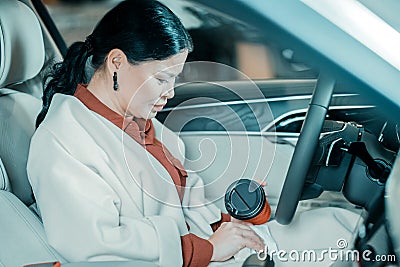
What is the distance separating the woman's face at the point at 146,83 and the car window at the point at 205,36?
30cm

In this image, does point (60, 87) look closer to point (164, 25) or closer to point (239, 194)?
point (164, 25)

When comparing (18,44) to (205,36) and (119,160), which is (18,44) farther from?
(205,36)

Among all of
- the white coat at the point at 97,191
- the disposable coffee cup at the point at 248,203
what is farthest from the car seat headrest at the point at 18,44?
the disposable coffee cup at the point at 248,203

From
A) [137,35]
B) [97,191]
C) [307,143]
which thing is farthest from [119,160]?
[307,143]

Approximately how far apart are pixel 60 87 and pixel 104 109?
19 cm

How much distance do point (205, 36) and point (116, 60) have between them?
1.98 feet

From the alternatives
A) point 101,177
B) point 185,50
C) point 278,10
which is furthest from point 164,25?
point 278,10

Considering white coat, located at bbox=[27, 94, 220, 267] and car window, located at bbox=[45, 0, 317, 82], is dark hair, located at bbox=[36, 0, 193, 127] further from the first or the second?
car window, located at bbox=[45, 0, 317, 82]

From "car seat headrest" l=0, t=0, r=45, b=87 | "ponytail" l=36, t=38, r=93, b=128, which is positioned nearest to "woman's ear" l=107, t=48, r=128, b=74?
"ponytail" l=36, t=38, r=93, b=128

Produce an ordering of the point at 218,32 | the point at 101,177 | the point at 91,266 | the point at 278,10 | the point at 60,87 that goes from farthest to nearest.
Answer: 1. the point at 218,32
2. the point at 60,87
3. the point at 101,177
4. the point at 91,266
5. the point at 278,10

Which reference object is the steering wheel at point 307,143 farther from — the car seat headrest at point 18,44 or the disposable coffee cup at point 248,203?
the car seat headrest at point 18,44

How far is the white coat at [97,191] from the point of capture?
4.00 ft

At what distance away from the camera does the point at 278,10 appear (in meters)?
0.77

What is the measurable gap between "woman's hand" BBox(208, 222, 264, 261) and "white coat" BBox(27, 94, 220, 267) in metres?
0.09
